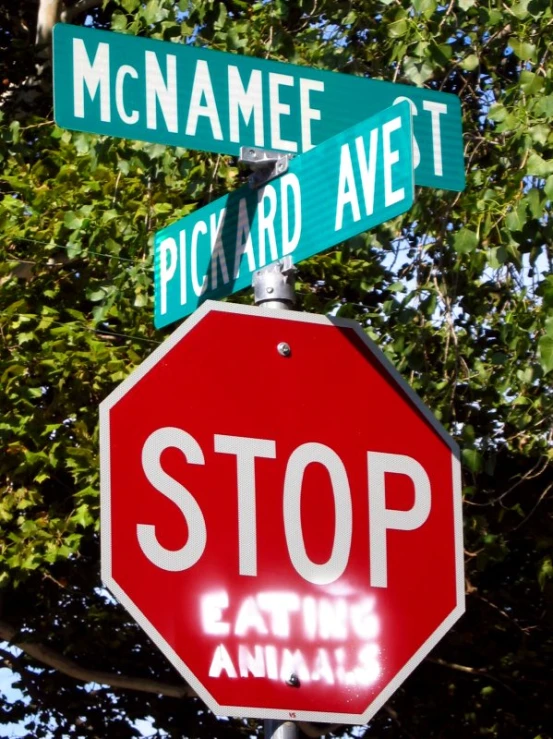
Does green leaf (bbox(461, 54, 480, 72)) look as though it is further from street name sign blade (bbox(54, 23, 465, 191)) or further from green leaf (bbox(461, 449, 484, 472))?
street name sign blade (bbox(54, 23, 465, 191))

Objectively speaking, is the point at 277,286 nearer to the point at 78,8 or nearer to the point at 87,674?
the point at 87,674

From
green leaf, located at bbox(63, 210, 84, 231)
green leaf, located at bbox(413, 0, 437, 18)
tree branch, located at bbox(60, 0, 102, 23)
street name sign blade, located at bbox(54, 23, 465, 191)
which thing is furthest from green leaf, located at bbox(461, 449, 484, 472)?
tree branch, located at bbox(60, 0, 102, 23)

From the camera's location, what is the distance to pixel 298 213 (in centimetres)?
301

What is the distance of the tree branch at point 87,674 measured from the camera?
380 inches

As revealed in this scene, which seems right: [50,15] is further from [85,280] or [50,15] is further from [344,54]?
[344,54]

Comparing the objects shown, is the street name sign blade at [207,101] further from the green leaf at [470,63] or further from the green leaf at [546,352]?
the green leaf at [470,63]

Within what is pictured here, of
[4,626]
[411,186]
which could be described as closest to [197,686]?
[411,186]

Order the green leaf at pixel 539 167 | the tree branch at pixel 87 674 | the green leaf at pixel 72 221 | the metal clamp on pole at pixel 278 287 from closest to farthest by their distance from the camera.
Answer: the metal clamp on pole at pixel 278 287 < the green leaf at pixel 539 167 < the green leaf at pixel 72 221 < the tree branch at pixel 87 674

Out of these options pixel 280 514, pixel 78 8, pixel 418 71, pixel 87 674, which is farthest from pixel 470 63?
pixel 78 8

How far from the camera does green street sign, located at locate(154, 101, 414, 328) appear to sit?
285 centimetres

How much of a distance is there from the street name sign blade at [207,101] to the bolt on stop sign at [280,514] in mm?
517

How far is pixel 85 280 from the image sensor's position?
8781 mm

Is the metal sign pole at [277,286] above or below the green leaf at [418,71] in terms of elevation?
below

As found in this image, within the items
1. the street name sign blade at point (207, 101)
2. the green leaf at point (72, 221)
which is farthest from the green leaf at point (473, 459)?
the street name sign blade at point (207, 101)
